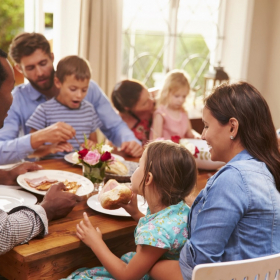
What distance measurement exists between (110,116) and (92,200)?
4.09 ft

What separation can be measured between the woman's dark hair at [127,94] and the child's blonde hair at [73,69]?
64cm

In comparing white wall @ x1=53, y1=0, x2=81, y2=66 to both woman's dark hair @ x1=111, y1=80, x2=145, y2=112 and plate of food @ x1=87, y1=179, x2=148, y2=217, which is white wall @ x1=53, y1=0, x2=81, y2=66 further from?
plate of food @ x1=87, y1=179, x2=148, y2=217

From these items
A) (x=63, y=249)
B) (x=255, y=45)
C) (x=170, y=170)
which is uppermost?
(x=255, y=45)

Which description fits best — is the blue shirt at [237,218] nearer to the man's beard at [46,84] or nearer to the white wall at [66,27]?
the man's beard at [46,84]

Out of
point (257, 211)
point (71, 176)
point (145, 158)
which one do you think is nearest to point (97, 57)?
point (71, 176)

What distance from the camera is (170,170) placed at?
1358 mm

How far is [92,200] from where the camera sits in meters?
1.71

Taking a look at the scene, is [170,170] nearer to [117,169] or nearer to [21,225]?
[21,225]

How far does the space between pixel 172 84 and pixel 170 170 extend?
192cm

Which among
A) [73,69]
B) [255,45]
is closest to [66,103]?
[73,69]

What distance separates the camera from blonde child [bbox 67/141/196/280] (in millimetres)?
1326

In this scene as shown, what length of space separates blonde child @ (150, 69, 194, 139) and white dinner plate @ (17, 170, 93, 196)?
1.29m

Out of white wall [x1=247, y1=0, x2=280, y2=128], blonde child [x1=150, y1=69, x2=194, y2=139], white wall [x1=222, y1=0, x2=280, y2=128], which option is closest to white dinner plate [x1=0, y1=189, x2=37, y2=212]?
blonde child [x1=150, y1=69, x2=194, y2=139]

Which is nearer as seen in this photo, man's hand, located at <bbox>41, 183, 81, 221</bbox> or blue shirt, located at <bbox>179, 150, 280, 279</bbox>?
blue shirt, located at <bbox>179, 150, 280, 279</bbox>
